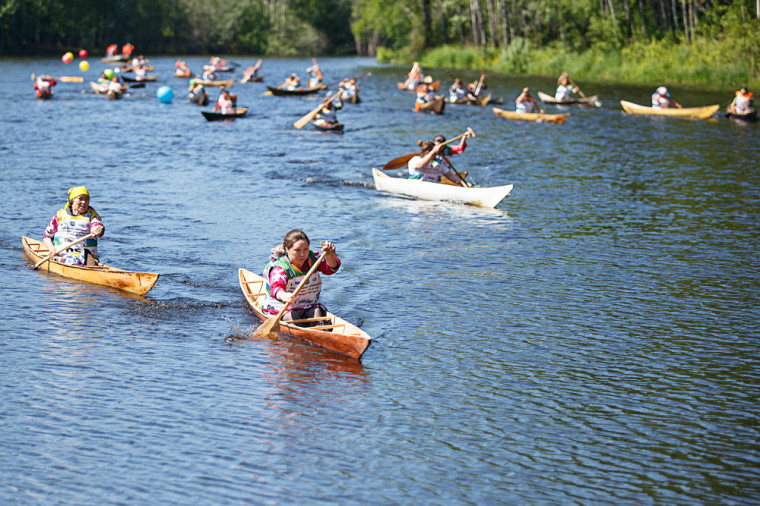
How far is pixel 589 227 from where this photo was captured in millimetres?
15781

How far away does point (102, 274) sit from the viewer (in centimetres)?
1198

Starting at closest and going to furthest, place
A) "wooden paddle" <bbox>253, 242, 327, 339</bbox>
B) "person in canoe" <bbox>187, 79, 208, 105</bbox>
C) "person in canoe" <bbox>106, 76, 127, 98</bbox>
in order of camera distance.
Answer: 1. "wooden paddle" <bbox>253, 242, 327, 339</bbox>
2. "person in canoe" <bbox>187, 79, 208, 105</bbox>
3. "person in canoe" <bbox>106, 76, 127, 98</bbox>

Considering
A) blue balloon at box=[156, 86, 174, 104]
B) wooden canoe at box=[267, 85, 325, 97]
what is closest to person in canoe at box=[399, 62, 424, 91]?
wooden canoe at box=[267, 85, 325, 97]

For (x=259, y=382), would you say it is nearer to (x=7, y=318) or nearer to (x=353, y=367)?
(x=353, y=367)

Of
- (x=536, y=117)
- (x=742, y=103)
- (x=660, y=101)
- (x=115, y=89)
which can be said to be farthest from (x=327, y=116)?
(x=115, y=89)

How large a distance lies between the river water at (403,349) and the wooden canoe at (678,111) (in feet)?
29.3

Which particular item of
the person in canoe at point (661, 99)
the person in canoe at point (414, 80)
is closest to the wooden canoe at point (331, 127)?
the person in canoe at point (661, 99)

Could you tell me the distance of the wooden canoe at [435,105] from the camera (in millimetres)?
33375

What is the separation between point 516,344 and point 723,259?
5294 mm

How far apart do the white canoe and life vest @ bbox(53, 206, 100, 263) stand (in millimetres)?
7965

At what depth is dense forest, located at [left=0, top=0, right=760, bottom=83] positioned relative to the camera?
1645 inches

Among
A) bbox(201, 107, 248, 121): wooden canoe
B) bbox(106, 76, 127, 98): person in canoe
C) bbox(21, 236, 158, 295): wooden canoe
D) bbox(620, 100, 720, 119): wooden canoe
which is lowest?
bbox(21, 236, 158, 295): wooden canoe

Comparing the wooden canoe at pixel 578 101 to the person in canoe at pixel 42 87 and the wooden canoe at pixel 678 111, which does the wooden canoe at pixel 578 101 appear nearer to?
the wooden canoe at pixel 678 111

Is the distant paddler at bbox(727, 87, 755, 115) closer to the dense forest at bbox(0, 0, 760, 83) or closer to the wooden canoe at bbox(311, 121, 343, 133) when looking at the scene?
the dense forest at bbox(0, 0, 760, 83)
